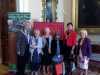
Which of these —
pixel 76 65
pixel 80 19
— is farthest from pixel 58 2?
pixel 76 65

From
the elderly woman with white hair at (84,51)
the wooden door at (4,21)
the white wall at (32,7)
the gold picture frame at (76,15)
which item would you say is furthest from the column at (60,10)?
the elderly woman with white hair at (84,51)

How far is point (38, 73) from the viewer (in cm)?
498

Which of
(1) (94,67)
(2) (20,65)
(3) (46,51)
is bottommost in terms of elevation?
(1) (94,67)

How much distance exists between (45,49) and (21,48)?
1.31 feet

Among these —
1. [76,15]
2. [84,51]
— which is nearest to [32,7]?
[76,15]

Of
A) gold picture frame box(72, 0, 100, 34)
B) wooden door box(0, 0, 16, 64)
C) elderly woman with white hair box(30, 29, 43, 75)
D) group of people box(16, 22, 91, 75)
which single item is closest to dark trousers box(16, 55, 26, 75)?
group of people box(16, 22, 91, 75)

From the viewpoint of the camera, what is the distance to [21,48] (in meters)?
4.93

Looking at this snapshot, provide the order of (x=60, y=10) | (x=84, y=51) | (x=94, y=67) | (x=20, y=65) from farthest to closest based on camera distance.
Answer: (x=60, y=10)
(x=94, y=67)
(x=20, y=65)
(x=84, y=51)

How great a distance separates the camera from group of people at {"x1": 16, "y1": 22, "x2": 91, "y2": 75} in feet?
16.1

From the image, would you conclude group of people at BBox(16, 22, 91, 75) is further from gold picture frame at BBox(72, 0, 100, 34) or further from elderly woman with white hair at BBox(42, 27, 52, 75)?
gold picture frame at BBox(72, 0, 100, 34)

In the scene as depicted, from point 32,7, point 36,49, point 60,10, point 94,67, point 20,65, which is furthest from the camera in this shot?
point 60,10

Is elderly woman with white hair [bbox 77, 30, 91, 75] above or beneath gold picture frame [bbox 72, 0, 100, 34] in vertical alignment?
beneath

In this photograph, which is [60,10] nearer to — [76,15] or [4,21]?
[76,15]

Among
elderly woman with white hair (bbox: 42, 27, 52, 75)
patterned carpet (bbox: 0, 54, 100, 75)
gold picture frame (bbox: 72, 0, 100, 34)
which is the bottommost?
patterned carpet (bbox: 0, 54, 100, 75)
